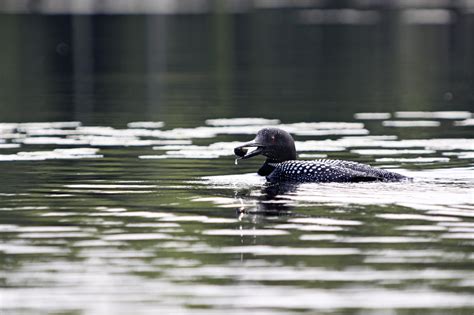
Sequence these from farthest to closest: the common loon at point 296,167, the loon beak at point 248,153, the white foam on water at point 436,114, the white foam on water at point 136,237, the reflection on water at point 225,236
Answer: the white foam on water at point 436,114 → the loon beak at point 248,153 → the common loon at point 296,167 → the white foam on water at point 136,237 → the reflection on water at point 225,236

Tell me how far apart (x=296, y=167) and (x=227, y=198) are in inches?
53.5

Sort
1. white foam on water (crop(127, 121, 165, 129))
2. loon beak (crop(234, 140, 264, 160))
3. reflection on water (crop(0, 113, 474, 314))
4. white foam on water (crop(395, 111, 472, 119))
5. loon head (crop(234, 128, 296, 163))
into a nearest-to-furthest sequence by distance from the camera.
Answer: reflection on water (crop(0, 113, 474, 314)) → loon beak (crop(234, 140, 264, 160)) → loon head (crop(234, 128, 296, 163)) → white foam on water (crop(127, 121, 165, 129)) → white foam on water (crop(395, 111, 472, 119))

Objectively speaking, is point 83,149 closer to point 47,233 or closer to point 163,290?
point 47,233

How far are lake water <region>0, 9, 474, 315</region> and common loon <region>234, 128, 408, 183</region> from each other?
0.30m

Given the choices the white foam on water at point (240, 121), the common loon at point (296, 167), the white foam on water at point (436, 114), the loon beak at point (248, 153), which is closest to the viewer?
the common loon at point (296, 167)

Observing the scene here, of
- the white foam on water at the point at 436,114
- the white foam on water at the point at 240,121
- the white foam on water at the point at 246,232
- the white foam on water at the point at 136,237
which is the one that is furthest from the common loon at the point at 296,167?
the white foam on water at the point at 436,114

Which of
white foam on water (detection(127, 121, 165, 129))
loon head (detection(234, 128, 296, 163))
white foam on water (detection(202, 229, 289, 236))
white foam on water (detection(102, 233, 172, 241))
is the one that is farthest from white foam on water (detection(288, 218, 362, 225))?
white foam on water (detection(127, 121, 165, 129))

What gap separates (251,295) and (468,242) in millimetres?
2719

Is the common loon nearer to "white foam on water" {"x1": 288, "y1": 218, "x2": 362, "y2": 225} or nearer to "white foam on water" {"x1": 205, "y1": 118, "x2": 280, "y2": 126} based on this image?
"white foam on water" {"x1": 288, "y1": 218, "x2": 362, "y2": 225}

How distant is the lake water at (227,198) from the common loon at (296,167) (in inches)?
12.0

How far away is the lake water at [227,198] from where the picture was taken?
34.8ft

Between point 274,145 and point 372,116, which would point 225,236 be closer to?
point 274,145

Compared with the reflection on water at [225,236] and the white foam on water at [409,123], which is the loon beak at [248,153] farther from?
the white foam on water at [409,123]

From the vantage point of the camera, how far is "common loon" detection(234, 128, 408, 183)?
53.3ft
